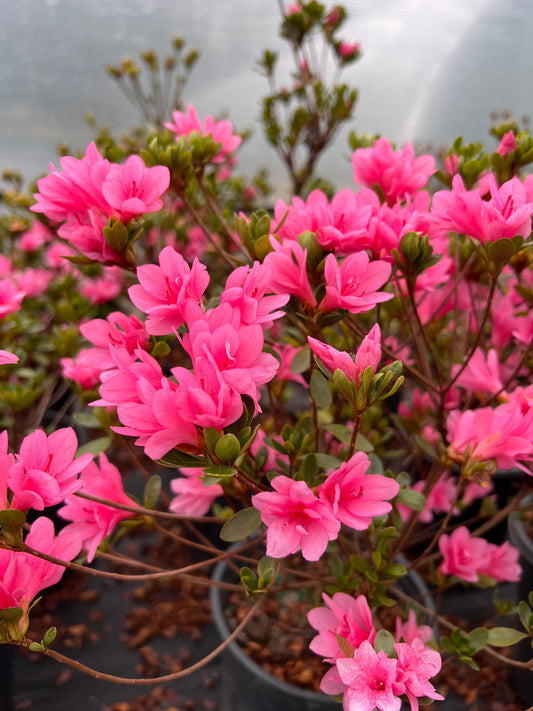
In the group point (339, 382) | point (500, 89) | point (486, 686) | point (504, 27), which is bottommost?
point (486, 686)

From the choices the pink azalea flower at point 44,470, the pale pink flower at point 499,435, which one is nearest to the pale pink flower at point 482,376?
the pale pink flower at point 499,435

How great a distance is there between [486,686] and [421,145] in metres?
3.82

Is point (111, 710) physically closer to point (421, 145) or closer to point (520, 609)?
point (520, 609)

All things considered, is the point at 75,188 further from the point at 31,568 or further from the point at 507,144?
the point at 507,144

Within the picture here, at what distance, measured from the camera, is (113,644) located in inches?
58.8

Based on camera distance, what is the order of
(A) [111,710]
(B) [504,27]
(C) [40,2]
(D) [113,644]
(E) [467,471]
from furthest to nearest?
1. (B) [504,27]
2. (C) [40,2]
3. (D) [113,644]
4. (A) [111,710]
5. (E) [467,471]

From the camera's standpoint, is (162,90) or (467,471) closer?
(467,471)

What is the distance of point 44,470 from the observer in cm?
54

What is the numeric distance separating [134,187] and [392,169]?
1.38 ft

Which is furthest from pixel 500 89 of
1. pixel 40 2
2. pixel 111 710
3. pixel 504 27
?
pixel 111 710

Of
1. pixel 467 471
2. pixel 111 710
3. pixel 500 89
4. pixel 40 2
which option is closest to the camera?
pixel 467 471

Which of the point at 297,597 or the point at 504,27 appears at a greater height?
the point at 504,27

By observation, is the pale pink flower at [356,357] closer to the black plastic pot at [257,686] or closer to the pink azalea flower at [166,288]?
the pink azalea flower at [166,288]

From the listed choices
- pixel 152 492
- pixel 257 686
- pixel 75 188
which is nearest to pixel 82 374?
pixel 152 492
